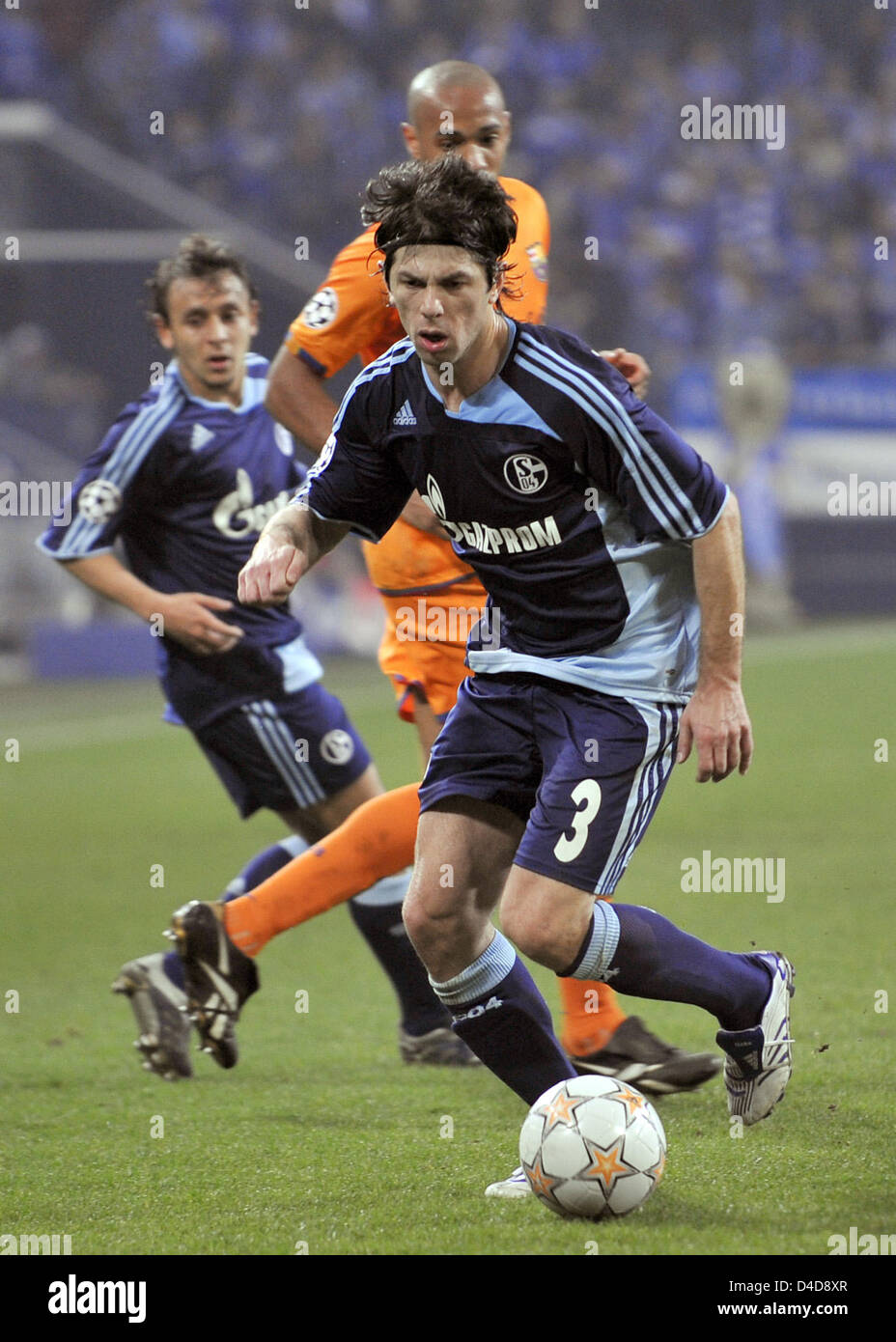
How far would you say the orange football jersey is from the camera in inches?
169

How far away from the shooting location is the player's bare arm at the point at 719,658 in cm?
332

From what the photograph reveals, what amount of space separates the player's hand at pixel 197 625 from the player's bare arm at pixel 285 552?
1.31 meters

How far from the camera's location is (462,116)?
14.1ft

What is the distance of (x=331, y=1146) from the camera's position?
376cm

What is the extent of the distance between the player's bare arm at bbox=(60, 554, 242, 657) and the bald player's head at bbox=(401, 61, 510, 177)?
135 cm

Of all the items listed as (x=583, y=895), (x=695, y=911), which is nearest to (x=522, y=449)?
(x=583, y=895)

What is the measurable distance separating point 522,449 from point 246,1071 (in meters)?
2.01
